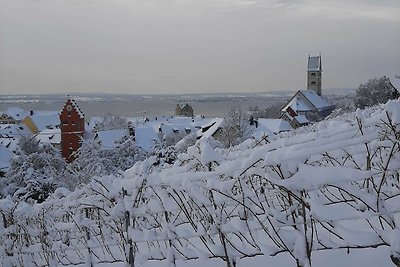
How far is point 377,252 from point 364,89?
42.5 metres

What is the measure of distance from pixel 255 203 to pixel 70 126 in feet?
111

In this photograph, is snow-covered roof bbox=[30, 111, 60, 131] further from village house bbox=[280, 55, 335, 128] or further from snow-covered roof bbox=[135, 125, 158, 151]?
village house bbox=[280, 55, 335, 128]

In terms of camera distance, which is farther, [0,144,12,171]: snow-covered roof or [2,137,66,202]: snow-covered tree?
[0,144,12,171]: snow-covered roof

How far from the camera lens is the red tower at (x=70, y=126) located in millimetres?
33969

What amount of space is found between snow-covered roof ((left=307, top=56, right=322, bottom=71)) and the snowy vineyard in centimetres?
6688

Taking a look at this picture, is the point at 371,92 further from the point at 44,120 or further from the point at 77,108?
the point at 44,120

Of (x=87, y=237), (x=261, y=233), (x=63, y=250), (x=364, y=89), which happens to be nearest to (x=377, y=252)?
(x=261, y=233)

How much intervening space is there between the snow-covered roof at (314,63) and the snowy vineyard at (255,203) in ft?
219

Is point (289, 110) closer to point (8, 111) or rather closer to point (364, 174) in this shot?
point (8, 111)

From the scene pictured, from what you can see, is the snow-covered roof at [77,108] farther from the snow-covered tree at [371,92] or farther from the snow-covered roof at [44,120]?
the snow-covered tree at [371,92]

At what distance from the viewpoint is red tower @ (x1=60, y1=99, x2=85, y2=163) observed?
3397cm

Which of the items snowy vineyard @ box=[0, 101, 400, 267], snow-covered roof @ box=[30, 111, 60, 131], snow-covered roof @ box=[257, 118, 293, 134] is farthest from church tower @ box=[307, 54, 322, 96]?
snowy vineyard @ box=[0, 101, 400, 267]

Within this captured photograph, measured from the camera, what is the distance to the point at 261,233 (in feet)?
8.69

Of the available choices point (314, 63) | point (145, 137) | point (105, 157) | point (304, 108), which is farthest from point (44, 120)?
point (314, 63)
